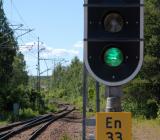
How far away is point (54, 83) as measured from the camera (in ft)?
641

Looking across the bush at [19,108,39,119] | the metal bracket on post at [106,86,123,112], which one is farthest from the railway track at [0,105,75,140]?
the metal bracket on post at [106,86,123,112]

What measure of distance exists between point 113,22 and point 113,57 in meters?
0.34

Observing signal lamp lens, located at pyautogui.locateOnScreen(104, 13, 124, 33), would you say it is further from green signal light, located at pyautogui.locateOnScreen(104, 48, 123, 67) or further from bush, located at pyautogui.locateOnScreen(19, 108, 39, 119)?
bush, located at pyautogui.locateOnScreen(19, 108, 39, 119)

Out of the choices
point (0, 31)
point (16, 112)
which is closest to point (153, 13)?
point (16, 112)

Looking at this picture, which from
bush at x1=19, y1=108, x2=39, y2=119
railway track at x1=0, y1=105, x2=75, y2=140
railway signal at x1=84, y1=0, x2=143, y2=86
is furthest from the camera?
bush at x1=19, y1=108, x2=39, y2=119

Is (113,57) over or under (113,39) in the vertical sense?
under

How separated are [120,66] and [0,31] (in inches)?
3093

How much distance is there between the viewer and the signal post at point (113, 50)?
548 cm

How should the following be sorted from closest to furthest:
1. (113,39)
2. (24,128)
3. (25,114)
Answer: (113,39) → (24,128) → (25,114)

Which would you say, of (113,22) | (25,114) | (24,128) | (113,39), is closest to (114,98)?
(113,39)

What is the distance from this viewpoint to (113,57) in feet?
18.3

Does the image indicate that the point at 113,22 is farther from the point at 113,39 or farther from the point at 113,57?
the point at 113,57

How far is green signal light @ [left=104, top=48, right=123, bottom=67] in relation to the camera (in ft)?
18.2

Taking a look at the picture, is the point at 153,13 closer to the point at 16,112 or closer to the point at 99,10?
the point at 16,112
